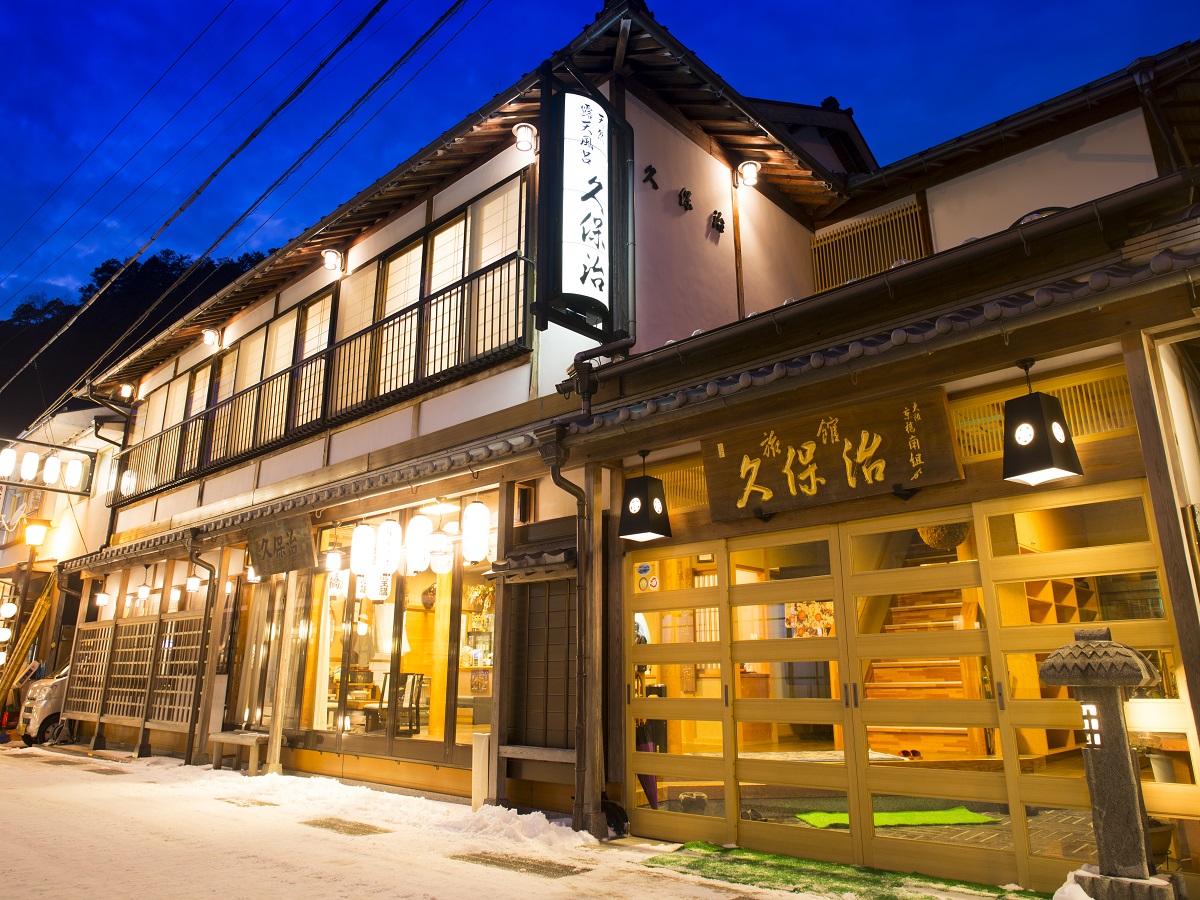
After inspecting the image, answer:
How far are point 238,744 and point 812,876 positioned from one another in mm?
11702

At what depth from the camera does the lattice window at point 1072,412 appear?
621 centimetres

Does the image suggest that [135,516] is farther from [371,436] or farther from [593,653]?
[593,653]

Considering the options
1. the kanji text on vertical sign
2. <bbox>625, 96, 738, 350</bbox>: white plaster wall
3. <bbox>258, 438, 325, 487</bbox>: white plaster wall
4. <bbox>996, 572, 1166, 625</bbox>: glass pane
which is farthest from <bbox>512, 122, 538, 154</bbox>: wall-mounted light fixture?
<bbox>996, 572, 1166, 625</bbox>: glass pane

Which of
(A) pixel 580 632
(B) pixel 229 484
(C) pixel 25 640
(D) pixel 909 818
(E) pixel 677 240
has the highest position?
(E) pixel 677 240

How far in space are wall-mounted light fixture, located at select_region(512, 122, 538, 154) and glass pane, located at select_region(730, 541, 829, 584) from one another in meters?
6.94

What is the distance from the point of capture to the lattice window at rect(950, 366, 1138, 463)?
20.4 ft

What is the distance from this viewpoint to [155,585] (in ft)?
63.2

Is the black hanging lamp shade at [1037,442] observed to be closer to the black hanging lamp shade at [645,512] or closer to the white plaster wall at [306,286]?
the black hanging lamp shade at [645,512]

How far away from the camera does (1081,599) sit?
20.3 ft

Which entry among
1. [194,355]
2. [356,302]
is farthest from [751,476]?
[194,355]

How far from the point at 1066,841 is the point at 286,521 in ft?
42.2

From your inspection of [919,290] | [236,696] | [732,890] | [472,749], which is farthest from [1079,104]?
[236,696]

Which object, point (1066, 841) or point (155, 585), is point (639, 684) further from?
point (155, 585)

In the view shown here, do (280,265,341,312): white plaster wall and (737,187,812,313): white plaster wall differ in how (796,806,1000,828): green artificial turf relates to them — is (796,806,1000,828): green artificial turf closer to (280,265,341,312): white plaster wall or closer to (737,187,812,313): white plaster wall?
(737,187,812,313): white plaster wall
